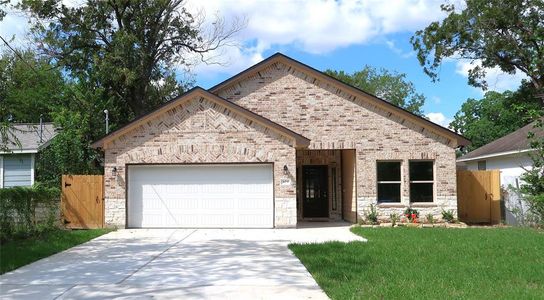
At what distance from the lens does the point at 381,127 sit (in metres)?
20.2

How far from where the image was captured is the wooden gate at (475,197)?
69.4 feet

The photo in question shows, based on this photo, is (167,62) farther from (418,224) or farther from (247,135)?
(418,224)

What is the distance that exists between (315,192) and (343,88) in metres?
4.79

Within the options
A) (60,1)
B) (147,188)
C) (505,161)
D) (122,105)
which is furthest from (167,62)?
(505,161)

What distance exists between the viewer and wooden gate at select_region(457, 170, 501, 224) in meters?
21.2

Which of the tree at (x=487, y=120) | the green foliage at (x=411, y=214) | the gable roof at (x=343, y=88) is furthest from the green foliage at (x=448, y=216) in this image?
the tree at (x=487, y=120)

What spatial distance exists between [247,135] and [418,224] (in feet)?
22.5

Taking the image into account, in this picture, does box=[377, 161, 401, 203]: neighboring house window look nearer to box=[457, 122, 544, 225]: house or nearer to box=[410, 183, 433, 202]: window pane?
box=[410, 183, 433, 202]: window pane

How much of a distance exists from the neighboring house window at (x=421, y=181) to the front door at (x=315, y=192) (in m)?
3.92

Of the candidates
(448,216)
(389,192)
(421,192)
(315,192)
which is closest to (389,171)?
(389,192)

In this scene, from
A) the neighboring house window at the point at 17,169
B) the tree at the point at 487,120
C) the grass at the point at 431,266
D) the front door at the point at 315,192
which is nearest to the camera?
the grass at the point at 431,266

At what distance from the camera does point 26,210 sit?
15.7m

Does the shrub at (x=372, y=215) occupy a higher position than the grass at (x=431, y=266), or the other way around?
the shrub at (x=372, y=215)

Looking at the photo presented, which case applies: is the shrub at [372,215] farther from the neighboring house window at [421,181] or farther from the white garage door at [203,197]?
the white garage door at [203,197]
